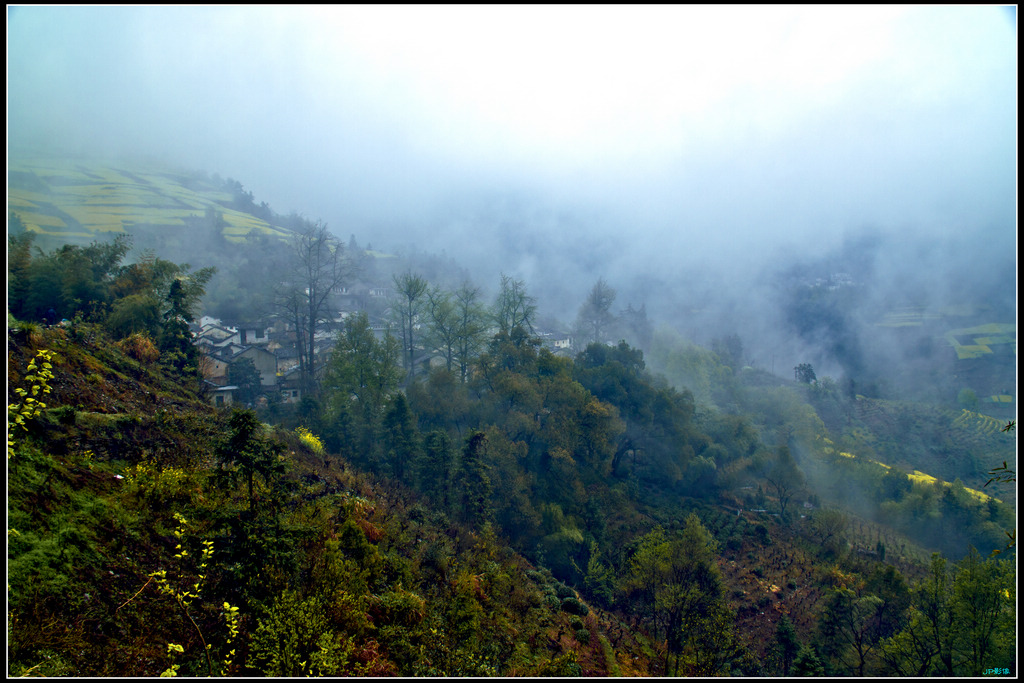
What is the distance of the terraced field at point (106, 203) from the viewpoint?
35.3 metres

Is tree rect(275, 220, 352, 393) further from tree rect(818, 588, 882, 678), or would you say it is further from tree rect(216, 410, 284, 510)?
tree rect(818, 588, 882, 678)

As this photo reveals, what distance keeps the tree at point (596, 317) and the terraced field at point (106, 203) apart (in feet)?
157

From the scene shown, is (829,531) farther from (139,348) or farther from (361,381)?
(139,348)

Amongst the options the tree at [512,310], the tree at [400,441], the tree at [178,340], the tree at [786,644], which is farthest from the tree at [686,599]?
the tree at [178,340]

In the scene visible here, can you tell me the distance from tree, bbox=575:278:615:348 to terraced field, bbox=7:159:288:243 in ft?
157

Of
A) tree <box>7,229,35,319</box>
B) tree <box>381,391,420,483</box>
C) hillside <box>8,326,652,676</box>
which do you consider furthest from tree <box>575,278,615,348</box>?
tree <box>7,229,35,319</box>

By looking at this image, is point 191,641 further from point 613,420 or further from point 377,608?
point 613,420

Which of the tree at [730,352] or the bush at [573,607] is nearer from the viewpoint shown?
the bush at [573,607]

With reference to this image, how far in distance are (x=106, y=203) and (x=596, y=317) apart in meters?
56.1

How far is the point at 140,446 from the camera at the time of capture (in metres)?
9.95

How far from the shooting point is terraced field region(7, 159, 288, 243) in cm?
3528

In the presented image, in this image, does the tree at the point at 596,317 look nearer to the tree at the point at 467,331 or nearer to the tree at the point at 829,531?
the tree at the point at 467,331

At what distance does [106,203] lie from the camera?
48375 millimetres

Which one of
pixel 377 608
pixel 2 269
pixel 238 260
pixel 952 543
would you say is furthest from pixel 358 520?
pixel 238 260
